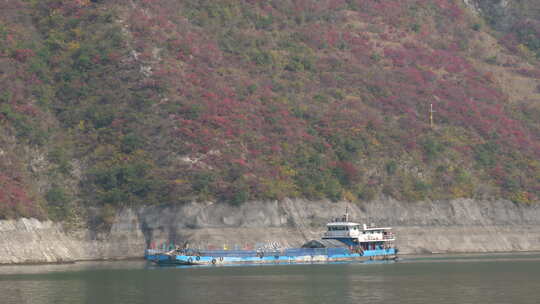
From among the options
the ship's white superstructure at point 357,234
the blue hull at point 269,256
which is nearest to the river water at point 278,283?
the blue hull at point 269,256

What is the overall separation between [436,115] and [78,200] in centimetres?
7862

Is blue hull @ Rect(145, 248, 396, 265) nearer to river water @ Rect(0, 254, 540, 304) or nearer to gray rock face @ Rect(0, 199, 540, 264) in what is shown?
river water @ Rect(0, 254, 540, 304)

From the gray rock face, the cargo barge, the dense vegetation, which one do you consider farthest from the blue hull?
the dense vegetation

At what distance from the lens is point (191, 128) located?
158375 millimetres

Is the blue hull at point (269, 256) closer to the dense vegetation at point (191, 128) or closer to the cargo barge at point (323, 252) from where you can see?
the cargo barge at point (323, 252)

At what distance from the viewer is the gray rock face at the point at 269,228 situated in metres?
136

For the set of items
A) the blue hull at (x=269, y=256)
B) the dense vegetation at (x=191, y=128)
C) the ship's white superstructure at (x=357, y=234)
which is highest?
the dense vegetation at (x=191, y=128)

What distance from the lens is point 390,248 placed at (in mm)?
147625

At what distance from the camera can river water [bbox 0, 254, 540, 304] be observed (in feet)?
273

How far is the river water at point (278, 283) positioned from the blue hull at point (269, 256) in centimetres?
324

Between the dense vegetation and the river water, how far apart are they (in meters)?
23.0

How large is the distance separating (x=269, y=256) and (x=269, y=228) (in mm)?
11614

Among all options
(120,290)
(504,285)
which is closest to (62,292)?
(120,290)

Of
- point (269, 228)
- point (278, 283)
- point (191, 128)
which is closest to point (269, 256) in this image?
point (269, 228)
